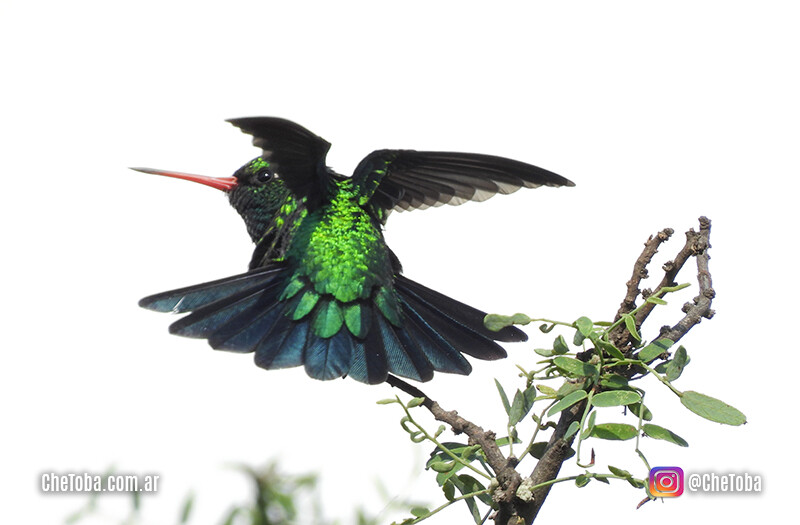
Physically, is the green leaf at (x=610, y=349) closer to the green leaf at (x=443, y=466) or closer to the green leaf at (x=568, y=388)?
the green leaf at (x=568, y=388)

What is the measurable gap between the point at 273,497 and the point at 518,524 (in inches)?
28.9

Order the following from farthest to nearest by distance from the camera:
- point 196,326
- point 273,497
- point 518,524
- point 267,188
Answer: point 267,188 < point 196,326 < point 518,524 < point 273,497

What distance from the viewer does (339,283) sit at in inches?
58.8

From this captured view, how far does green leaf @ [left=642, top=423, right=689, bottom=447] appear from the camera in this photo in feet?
3.69

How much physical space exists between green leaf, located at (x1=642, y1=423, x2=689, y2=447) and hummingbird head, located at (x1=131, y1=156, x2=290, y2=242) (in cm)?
89

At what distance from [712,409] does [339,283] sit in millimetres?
665

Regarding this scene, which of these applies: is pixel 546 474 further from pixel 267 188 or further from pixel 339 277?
pixel 267 188

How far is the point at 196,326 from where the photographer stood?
53.7 inches

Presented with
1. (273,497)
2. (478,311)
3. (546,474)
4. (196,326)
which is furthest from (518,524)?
(273,497)

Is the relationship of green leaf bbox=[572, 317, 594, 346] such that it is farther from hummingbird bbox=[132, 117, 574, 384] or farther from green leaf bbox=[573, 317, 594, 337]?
hummingbird bbox=[132, 117, 574, 384]

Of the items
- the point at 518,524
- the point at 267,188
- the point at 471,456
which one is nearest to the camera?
the point at 518,524

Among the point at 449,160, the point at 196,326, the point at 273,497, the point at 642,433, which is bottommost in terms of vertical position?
the point at 273,497

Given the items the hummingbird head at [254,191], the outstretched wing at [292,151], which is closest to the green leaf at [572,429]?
the outstretched wing at [292,151]

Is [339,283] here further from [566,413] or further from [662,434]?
[662,434]
